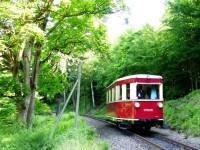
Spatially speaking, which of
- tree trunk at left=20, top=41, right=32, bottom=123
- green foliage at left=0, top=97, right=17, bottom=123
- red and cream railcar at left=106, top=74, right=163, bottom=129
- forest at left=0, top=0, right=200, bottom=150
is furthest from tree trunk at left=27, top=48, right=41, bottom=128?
red and cream railcar at left=106, top=74, right=163, bottom=129

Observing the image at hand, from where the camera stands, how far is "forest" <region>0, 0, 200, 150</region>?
13938 mm

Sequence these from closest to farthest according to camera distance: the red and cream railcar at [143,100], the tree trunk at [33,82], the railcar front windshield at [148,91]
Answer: the tree trunk at [33,82]
the red and cream railcar at [143,100]
the railcar front windshield at [148,91]

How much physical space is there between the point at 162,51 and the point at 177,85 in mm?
5009

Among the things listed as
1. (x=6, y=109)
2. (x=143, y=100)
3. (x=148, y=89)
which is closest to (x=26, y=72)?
(x=6, y=109)

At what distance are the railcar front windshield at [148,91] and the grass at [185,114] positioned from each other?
2.14 meters

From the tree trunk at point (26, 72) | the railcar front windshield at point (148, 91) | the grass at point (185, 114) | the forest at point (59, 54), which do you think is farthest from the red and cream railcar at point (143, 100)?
the tree trunk at point (26, 72)

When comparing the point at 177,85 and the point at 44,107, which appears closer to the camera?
the point at 44,107

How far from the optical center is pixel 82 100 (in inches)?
2616

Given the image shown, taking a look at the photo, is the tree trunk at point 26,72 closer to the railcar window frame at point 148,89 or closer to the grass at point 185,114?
the railcar window frame at point 148,89

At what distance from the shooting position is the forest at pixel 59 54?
45.7 ft

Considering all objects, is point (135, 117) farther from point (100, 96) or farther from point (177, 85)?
point (100, 96)

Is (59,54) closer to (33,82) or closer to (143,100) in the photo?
(33,82)

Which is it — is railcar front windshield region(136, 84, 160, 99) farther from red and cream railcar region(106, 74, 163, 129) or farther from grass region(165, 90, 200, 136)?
grass region(165, 90, 200, 136)

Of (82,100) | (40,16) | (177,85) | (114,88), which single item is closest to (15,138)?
(40,16)
